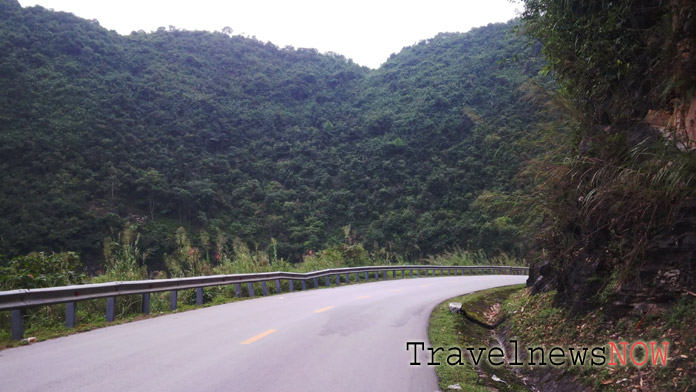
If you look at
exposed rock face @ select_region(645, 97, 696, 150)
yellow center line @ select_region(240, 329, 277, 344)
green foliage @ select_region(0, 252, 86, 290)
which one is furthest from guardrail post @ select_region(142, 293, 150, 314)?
exposed rock face @ select_region(645, 97, 696, 150)

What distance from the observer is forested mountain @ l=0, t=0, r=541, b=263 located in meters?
42.1

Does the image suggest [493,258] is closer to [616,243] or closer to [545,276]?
[545,276]

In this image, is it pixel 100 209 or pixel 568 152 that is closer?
pixel 568 152

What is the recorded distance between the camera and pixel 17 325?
7.17 meters

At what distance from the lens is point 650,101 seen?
748 centimetres

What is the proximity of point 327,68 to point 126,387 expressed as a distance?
347ft

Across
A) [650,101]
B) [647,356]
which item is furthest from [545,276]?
[647,356]

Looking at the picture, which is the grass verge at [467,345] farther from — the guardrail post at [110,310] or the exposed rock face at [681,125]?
the guardrail post at [110,310]

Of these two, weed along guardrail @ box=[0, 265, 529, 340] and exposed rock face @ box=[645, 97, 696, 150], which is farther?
weed along guardrail @ box=[0, 265, 529, 340]

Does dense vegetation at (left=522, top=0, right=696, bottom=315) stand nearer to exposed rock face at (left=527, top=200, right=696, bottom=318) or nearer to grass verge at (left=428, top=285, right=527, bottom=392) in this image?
exposed rock face at (left=527, top=200, right=696, bottom=318)

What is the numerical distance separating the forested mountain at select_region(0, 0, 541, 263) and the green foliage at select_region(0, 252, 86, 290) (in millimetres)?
17900

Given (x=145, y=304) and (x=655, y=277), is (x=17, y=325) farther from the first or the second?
(x=655, y=277)

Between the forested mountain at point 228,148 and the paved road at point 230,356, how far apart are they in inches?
704

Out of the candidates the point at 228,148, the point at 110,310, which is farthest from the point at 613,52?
the point at 228,148
